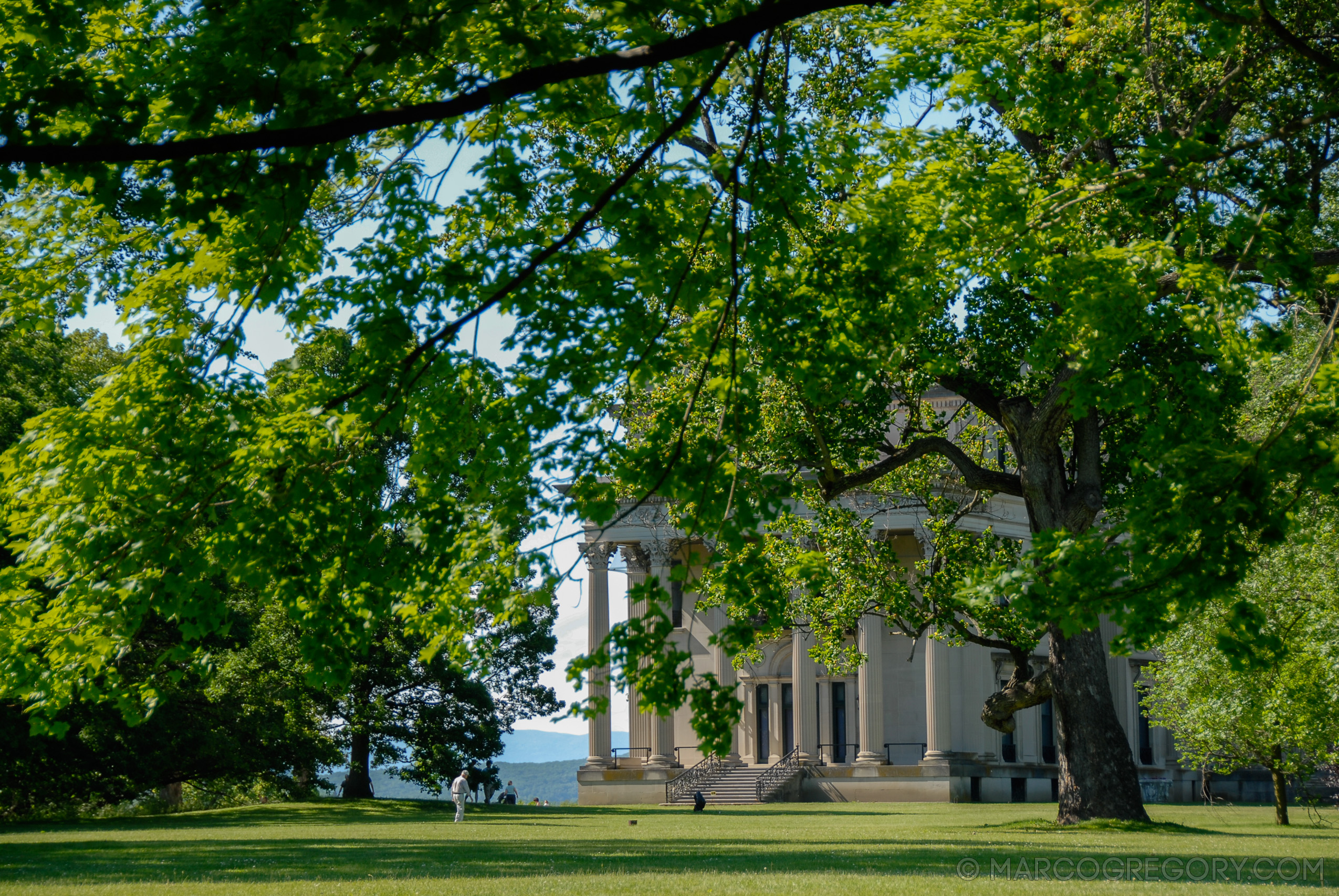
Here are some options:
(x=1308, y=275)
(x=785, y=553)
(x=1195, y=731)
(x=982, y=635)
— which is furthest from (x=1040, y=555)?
(x=1195, y=731)

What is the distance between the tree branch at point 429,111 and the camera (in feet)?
16.1

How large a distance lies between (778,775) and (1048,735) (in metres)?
15.6

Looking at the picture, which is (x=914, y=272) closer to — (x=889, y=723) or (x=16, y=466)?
(x=16, y=466)

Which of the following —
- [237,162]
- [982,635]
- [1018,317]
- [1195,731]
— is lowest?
[1195,731]

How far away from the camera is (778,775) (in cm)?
5453

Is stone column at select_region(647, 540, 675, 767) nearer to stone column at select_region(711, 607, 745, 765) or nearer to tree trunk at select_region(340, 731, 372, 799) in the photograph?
stone column at select_region(711, 607, 745, 765)

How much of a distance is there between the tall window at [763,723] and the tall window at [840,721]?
3192 mm

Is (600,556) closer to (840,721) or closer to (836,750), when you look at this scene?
(840,721)

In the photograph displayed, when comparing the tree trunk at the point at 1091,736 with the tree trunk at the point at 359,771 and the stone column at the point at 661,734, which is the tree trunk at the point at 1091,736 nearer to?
the tree trunk at the point at 359,771

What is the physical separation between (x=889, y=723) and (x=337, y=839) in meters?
36.5

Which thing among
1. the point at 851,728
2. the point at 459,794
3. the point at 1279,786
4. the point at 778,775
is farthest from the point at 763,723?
the point at 1279,786

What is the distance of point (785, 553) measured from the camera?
27672mm

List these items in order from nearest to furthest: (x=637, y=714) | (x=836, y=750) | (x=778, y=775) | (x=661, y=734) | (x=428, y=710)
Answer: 1. (x=428, y=710)
2. (x=778, y=775)
3. (x=836, y=750)
4. (x=661, y=734)
5. (x=637, y=714)

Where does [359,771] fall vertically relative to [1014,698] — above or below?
below
